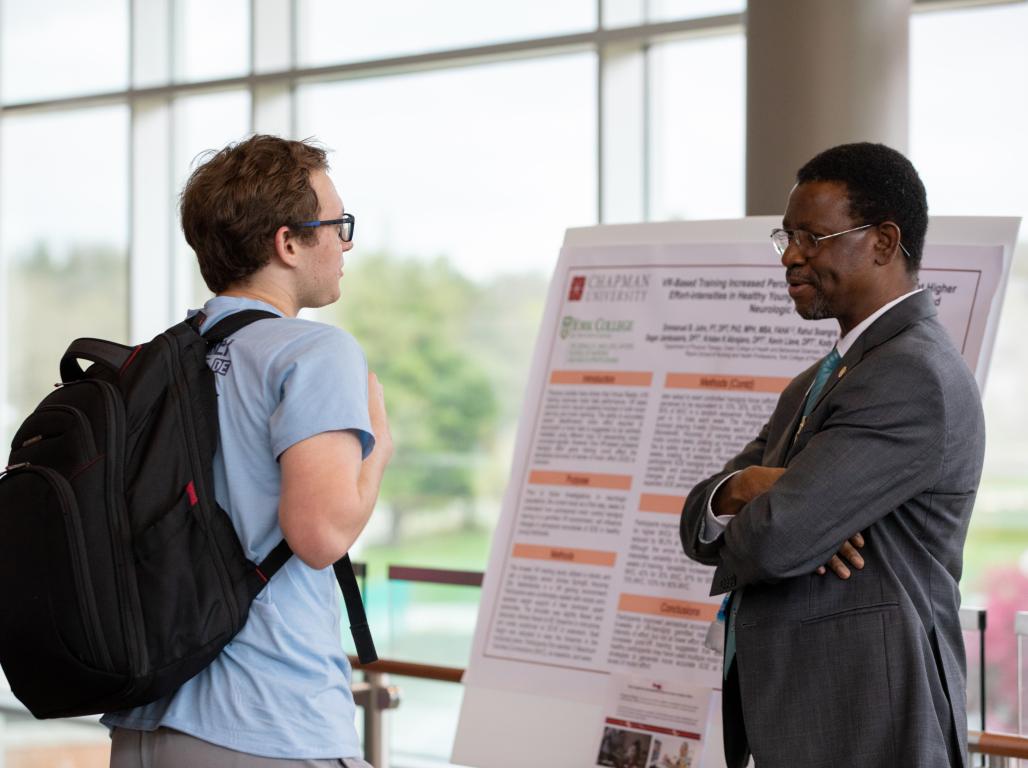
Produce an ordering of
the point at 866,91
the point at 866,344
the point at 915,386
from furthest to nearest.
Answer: the point at 866,91
the point at 866,344
the point at 915,386

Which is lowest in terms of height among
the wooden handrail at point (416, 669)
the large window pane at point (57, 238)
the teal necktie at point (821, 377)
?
the wooden handrail at point (416, 669)

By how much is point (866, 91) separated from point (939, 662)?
1875mm

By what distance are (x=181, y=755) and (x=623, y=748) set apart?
1.39 m

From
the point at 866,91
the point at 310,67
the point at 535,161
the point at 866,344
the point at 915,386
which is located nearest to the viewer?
the point at 915,386

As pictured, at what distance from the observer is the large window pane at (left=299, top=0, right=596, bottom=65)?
505 cm

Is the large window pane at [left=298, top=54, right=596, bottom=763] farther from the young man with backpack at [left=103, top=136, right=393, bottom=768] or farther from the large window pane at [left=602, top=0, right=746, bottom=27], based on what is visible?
the young man with backpack at [left=103, top=136, right=393, bottom=768]

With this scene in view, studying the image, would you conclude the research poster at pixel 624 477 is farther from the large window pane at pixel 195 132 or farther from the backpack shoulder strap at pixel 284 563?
the large window pane at pixel 195 132

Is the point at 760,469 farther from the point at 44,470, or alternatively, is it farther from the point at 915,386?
the point at 44,470

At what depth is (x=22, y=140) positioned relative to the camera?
19.7 feet

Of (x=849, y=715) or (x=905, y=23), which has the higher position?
(x=905, y=23)

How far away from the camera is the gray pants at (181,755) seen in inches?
54.6

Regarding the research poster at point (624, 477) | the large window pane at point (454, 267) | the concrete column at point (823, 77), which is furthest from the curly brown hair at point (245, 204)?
the large window pane at point (454, 267)

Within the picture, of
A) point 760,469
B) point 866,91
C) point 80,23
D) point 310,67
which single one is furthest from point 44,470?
point 80,23

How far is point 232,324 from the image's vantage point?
1473 millimetres
